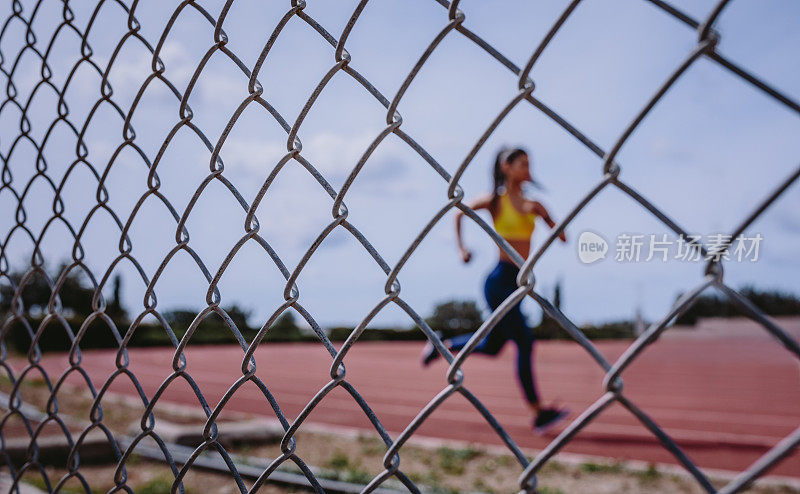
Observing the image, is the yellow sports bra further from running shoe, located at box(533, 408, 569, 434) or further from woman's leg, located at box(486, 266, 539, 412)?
running shoe, located at box(533, 408, 569, 434)

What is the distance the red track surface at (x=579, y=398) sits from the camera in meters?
5.33

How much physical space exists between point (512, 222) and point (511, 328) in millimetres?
815

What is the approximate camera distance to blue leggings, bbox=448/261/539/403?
4559 millimetres

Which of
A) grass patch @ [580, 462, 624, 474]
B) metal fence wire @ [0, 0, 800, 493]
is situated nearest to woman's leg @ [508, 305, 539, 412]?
grass patch @ [580, 462, 624, 474]

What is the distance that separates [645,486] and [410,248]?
345 centimetres

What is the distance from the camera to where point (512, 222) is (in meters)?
4.51

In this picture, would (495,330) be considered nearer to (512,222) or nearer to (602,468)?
(512,222)

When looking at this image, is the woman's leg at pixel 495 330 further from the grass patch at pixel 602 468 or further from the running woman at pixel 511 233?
the grass patch at pixel 602 468

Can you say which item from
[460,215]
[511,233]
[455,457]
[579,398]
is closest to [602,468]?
[455,457]

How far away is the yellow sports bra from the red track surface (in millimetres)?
1868

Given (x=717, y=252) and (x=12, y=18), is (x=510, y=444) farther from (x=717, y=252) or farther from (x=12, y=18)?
(x=12, y=18)

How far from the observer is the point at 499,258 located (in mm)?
4625

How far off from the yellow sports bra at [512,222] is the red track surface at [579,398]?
73.6 inches

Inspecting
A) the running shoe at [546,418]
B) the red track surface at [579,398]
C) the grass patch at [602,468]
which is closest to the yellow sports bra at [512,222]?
the running shoe at [546,418]
